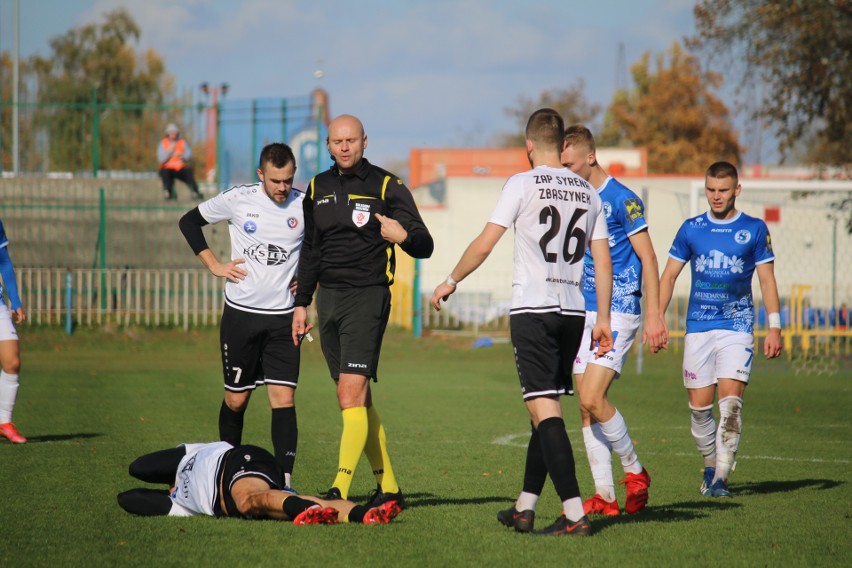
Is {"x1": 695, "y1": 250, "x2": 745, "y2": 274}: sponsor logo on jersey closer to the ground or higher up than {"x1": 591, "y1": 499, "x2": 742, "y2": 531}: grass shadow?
higher up

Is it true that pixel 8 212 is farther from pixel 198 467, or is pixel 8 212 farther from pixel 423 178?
pixel 423 178

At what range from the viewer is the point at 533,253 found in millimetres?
6109

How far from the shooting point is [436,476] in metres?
8.64

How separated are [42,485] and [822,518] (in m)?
5.43

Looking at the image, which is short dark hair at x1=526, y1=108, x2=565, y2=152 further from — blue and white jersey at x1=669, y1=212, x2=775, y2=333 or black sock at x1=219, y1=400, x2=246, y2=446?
black sock at x1=219, y1=400, x2=246, y2=446

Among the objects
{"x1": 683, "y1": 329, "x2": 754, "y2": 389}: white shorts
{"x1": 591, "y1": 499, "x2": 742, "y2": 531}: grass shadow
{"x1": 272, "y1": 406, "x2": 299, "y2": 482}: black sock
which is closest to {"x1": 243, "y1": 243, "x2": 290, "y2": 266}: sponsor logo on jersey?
{"x1": 272, "y1": 406, "x2": 299, "y2": 482}: black sock

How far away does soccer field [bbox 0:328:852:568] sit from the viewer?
5.67 metres

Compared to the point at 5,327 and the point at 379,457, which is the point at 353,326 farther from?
the point at 5,327

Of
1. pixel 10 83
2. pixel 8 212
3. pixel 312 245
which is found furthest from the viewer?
pixel 10 83

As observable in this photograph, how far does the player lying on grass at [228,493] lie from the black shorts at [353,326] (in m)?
0.82

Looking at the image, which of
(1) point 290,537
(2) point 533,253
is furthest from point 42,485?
(2) point 533,253

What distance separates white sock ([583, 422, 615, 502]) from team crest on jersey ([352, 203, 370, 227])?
2.13 m

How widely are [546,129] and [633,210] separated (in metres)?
1.32

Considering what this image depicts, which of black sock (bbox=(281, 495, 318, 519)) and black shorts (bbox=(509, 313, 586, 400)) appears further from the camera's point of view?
black sock (bbox=(281, 495, 318, 519))
